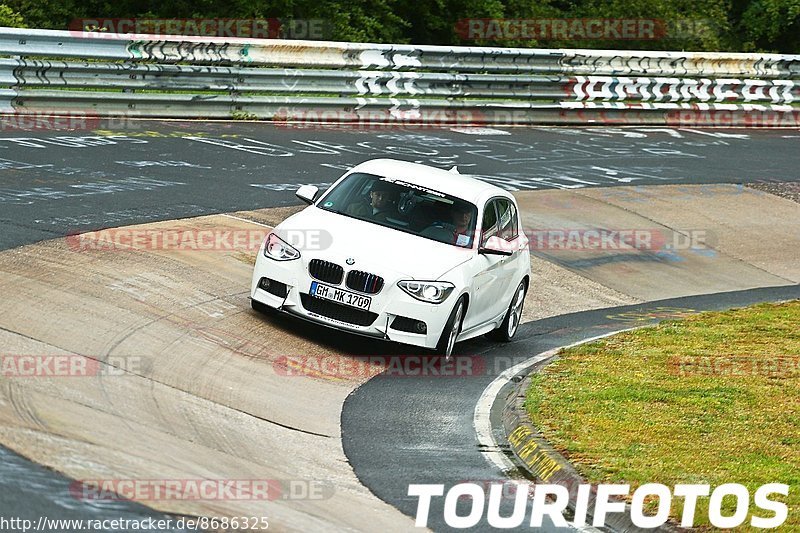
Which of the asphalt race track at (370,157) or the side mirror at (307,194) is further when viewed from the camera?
the side mirror at (307,194)

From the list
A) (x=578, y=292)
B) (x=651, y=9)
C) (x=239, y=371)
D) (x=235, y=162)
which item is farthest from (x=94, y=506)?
(x=651, y=9)

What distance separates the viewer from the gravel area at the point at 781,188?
925 inches

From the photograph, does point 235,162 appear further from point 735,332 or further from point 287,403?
point 287,403

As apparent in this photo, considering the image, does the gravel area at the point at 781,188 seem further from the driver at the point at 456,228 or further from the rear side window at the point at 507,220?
the driver at the point at 456,228

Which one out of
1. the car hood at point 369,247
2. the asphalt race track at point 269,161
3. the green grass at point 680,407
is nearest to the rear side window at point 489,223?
the car hood at point 369,247

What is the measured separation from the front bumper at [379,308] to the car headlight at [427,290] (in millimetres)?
41

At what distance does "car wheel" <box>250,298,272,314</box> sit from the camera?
12.1 m

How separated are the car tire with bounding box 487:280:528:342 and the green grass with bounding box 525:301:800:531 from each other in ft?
2.82

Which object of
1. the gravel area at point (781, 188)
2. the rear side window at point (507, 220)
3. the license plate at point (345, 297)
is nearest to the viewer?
the license plate at point (345, 297)

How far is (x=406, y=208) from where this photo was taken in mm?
12688

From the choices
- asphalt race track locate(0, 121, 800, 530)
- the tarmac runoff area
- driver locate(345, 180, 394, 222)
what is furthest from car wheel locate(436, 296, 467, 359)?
driver locate(345, 180, 394, 222)

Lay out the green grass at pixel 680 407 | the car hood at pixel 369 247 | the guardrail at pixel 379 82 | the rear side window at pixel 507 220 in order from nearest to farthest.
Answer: the green grass at pixel 680 407 → the car hood at pixel 369 247 → the rear side window at pixel 507 220 → the guardrail at pixel 379 82

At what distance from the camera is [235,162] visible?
1939 centimetres

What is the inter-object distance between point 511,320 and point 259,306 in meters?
2.97
